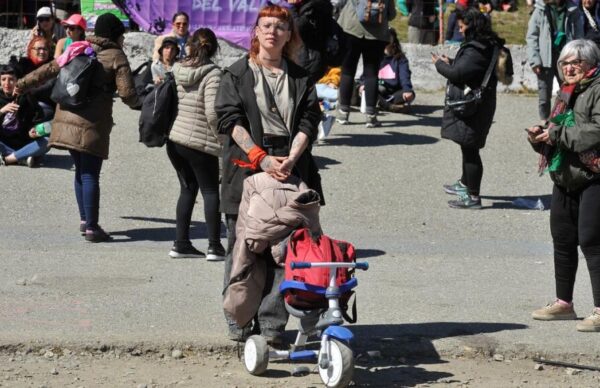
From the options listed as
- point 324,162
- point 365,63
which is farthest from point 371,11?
point 324,162

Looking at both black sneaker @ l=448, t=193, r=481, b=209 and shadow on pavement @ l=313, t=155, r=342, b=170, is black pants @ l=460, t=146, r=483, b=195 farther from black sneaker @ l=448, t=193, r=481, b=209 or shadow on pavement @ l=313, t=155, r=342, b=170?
shadow on pavement @ l=313, t=155, r=342, b=170

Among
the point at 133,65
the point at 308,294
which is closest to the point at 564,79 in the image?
the point at 308,294

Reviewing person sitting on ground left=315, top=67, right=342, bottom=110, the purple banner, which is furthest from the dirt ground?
the purple banner

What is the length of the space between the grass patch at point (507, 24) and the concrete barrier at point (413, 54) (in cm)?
150

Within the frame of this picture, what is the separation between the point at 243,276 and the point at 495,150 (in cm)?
802

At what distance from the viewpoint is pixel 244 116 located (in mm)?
6445

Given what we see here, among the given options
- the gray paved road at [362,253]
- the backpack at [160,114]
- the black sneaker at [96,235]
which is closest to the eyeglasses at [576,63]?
the gray paved road at [362,253]

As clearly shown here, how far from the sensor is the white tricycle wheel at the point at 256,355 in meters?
6.12

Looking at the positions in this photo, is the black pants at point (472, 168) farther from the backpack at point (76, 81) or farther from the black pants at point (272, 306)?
the black pants at point (272, 306)

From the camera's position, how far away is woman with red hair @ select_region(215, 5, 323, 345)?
6422mm

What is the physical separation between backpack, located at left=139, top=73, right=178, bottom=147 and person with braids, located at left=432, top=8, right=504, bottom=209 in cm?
302

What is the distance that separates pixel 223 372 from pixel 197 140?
2.85 meters

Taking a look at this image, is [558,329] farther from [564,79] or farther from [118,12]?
[118,12]

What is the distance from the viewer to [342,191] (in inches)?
469
